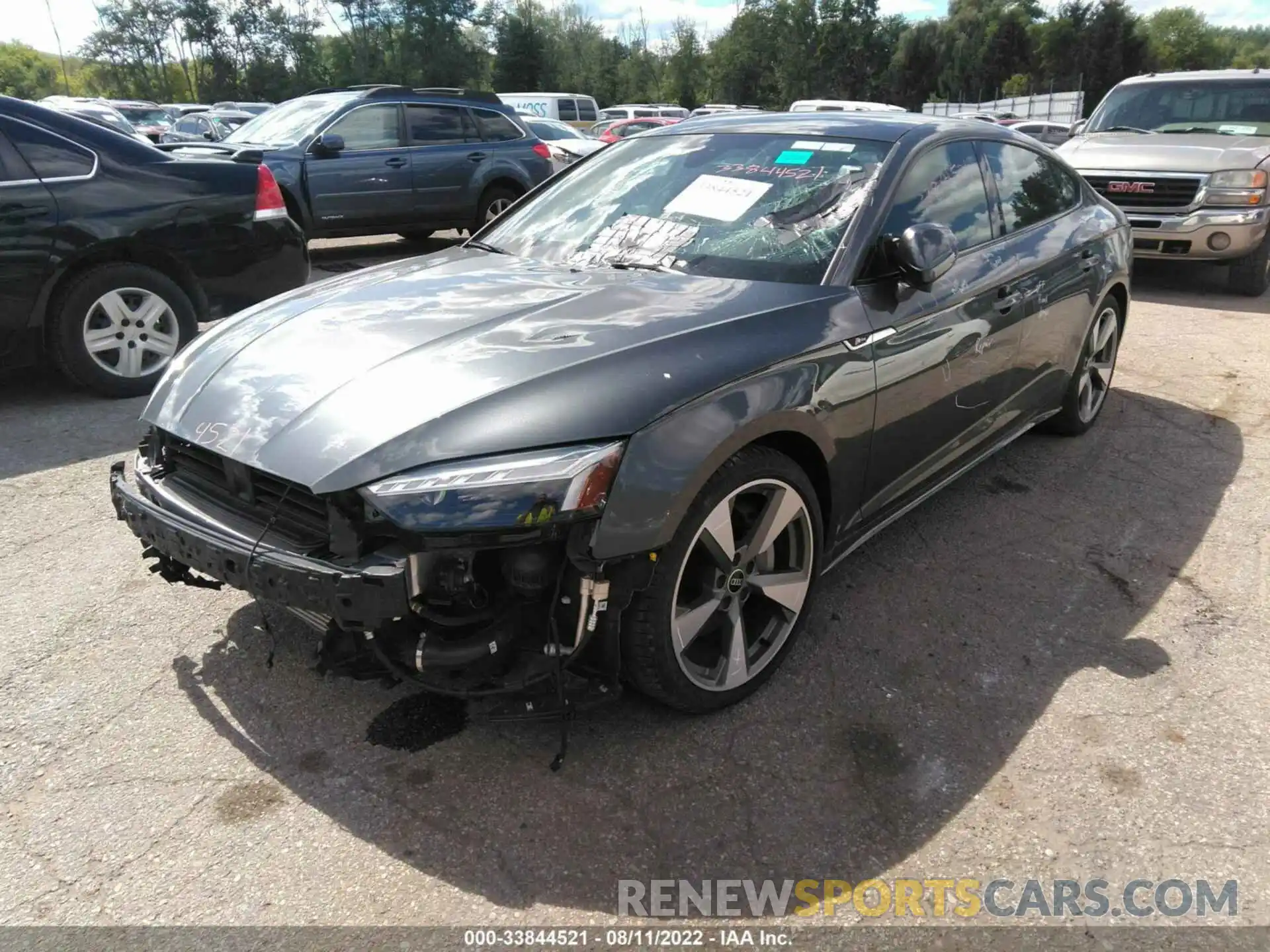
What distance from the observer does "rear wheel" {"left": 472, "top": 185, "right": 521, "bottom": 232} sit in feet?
33.8

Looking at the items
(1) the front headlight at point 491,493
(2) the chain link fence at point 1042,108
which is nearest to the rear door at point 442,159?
(1) the front headlight at point 491,493

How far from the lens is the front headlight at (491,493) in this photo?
6.96 ft

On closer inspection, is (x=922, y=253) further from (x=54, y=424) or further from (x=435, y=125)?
(x=435, y=125)

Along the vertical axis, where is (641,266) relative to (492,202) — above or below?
above

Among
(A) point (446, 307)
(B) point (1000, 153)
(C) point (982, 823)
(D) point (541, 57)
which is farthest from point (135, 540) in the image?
(D) point (541, 57)

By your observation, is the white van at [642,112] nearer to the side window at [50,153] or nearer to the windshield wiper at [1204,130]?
the windshield wiper at [1204,130]

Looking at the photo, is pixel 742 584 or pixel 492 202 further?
pixel 492 202

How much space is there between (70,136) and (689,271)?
3.99 m

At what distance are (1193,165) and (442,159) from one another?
710cm

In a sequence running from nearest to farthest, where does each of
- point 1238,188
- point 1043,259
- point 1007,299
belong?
point 1007,299
point 1043,259
point 1238,188

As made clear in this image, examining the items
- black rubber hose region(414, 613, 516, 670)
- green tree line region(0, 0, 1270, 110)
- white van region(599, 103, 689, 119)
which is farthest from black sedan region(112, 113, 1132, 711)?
green tree line region(0, 0, 1270, 110)

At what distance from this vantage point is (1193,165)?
27.0 feet

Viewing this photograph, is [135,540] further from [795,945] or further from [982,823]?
[982,823]

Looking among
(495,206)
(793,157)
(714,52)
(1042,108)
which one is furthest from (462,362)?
(714,52)
